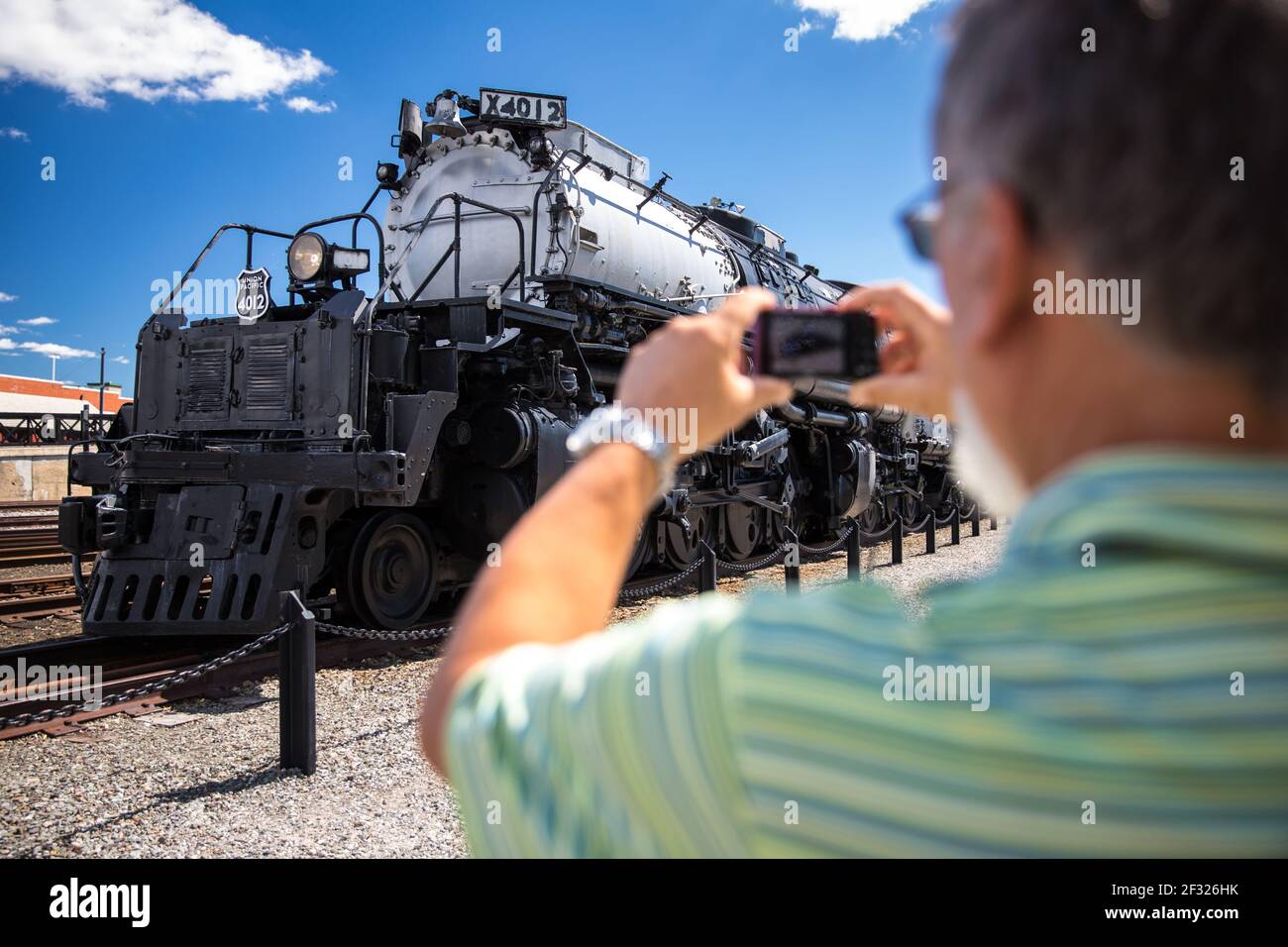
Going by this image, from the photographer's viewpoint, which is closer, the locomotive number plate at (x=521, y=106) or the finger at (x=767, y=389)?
the finger at (x=767, y=389)

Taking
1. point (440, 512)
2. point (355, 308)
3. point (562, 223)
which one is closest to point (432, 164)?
point (562, 223)

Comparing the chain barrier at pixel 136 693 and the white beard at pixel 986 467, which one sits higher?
the white beard at pixel 986 467

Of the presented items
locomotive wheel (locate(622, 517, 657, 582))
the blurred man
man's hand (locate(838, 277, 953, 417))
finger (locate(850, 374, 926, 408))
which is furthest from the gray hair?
locomotive wheel (locate(622, 517, 657, 582))

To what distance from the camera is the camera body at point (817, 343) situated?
1.30 meters

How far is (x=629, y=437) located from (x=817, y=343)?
0.42 m

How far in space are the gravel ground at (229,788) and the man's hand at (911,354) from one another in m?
1.89

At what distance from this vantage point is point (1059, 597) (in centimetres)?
65

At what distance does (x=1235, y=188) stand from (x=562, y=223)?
357 inches

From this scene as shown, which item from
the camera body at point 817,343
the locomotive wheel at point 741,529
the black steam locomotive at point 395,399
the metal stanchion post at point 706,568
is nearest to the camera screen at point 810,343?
the camera body at point 817,343

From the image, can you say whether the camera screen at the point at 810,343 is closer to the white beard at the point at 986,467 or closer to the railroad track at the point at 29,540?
the white beard at the point at 986,467

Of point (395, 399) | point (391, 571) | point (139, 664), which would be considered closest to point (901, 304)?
point (395, 399)

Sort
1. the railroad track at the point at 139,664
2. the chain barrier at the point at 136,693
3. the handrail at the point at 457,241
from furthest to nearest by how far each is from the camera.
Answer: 1. the handrail at the point at 457,241
2. the railroad track at the point at 139,664
3. the chain barrier at the point at 136,693

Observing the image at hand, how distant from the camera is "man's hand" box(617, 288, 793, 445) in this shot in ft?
3.46

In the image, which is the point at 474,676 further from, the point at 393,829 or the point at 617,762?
the point at 393,829
